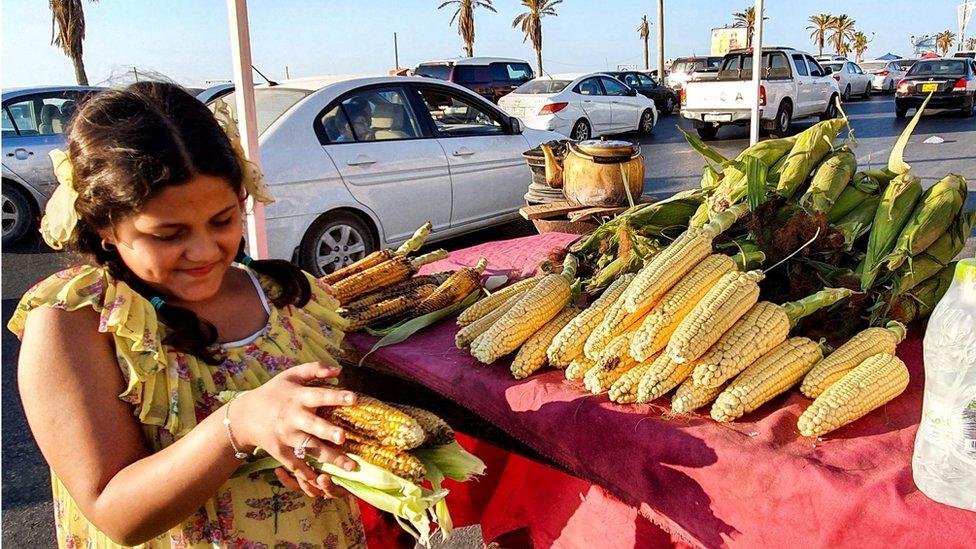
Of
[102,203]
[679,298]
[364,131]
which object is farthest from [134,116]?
[364,131]

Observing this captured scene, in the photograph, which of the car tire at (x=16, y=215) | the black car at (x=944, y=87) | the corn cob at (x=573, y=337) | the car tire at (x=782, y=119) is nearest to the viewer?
the corn cob at (x=573, y=337)

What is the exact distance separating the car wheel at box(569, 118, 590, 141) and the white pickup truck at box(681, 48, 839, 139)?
9.90 feet

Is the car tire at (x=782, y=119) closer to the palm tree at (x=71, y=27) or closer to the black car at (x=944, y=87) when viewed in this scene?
the black car at (x=944, y=87)

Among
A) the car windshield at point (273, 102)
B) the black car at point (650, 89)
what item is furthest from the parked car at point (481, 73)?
the car windshield at point (273, 102)

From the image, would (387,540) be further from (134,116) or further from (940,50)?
(940,50)

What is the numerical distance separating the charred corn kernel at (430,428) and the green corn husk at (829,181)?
1.52 meters

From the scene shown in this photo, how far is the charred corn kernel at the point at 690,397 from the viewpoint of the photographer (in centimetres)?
160

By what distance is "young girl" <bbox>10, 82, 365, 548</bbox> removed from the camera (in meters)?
1.17

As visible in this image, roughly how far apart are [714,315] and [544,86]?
48.5 feet

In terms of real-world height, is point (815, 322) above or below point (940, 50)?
below

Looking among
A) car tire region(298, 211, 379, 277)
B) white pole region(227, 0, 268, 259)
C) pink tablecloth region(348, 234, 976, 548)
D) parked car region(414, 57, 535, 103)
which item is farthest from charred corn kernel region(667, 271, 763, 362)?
parked car region(414, 57, 535, 103)

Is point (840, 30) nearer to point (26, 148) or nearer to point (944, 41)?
point (944, 41)

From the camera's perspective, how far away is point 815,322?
6.39ft

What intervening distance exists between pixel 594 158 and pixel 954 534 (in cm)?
270
